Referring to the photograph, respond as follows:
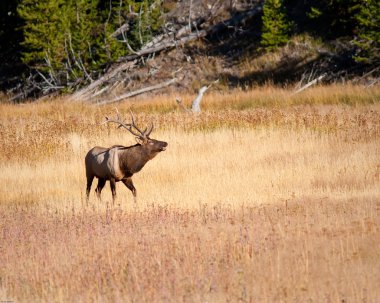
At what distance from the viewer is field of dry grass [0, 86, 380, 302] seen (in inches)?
272

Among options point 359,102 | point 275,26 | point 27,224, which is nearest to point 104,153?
point 27,224

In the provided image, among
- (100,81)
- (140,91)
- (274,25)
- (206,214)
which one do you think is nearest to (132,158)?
(206,214)

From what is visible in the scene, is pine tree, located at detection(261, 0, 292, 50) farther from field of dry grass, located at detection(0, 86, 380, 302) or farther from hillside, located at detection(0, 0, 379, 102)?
field of dry grass, located at detection(0, 86, 380, 302)

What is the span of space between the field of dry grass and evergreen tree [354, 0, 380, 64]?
7.22m

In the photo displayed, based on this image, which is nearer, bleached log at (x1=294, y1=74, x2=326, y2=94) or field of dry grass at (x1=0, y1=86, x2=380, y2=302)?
field of dry grass at (x1=0, y1=86, x2=380, y2=302)

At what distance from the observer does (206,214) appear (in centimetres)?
989

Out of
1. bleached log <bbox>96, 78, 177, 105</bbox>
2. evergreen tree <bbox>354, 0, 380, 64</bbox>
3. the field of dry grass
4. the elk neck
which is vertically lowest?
the field of dry grass

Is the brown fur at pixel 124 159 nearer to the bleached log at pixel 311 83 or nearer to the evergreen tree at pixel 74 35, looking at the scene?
the bleached log at pixel 311 83

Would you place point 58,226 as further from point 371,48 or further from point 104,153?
point 371,48

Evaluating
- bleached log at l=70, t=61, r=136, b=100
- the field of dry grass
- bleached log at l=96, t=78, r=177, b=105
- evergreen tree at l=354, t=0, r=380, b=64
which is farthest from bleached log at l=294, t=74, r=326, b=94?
bleached log at l=70, t=61, r=136, b=100

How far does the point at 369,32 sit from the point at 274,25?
5.06m

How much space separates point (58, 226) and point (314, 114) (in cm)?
1033

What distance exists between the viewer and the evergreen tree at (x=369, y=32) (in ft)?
84.9

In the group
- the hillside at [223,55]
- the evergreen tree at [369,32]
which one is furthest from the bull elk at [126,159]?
the hillside at [223,55]
